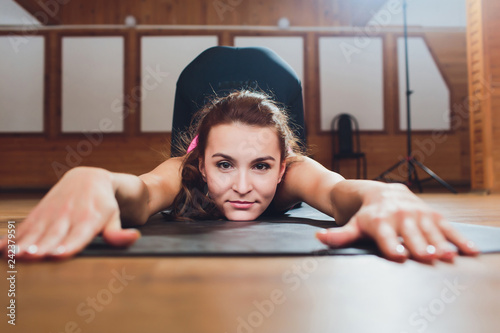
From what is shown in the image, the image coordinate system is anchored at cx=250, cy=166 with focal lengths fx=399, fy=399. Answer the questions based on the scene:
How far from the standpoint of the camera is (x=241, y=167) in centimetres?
100

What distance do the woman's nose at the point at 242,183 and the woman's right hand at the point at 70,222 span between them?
0.39 m

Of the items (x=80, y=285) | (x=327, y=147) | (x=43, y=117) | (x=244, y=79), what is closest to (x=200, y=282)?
(x=80, y=285)

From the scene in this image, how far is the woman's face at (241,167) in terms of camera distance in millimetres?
1000

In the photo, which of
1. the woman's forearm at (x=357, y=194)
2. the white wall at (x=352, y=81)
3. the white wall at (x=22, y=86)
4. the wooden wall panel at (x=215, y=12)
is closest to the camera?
the woman's forearm at (x=357, y=194)

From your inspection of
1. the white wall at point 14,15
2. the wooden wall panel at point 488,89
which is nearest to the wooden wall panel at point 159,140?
the white wall at point 14,15

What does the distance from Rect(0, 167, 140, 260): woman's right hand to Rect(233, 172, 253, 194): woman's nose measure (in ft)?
1.27

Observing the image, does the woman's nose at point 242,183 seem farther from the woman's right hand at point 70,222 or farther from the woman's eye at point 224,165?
the woman's right hand at point 70,222

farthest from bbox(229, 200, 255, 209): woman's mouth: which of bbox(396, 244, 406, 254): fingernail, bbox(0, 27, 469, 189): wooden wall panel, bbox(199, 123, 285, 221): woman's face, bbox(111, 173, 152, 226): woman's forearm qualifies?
bbox(0, 27, 469, 189): wooden wall panel

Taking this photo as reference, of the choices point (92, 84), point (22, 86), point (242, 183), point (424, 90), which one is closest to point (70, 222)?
point (242, 183)

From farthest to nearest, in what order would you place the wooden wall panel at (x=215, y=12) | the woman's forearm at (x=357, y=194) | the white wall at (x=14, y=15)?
the wooden wall panel at (x=215, y=12), the white wall at (x=14, y=15), the woman's forearm at (x=357, y=194)

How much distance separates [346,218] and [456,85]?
494 centimetres

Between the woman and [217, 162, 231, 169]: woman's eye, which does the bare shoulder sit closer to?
the woman

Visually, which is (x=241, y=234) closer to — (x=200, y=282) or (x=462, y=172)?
(x=200, y=282)

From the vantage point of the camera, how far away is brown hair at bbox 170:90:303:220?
42.4 inches
